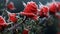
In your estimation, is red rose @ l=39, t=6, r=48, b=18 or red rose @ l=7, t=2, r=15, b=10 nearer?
red rose @ l=39, t=6, r=48, b=18

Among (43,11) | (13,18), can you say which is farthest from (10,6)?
(43,11)

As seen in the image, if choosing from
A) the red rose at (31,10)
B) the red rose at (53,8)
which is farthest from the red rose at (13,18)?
the red rose at (53,8)

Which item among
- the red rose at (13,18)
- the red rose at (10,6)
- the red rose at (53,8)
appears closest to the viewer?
the red rose at (53,8)

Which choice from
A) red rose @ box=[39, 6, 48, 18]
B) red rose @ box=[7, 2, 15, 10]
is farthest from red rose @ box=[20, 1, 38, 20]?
red rose @ box=[7, 2, 15, 10]

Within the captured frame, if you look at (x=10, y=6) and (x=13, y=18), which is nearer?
(x=13, y=18)

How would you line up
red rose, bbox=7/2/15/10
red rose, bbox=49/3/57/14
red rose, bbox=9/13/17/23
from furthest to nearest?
1. red rose, bbox=7/2/15/10
2. red rose, bbox=9/13/17/23
3. red rose, bbox=49/3/57/14

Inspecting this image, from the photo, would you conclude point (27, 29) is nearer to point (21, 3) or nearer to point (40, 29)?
point (40, 29)

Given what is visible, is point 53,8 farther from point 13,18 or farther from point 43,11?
point 13,18

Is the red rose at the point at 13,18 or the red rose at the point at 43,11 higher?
the red rose at the point at 43,11

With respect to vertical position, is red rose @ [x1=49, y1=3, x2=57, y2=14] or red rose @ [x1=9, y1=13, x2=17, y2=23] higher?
red rose @ [x1=49, y1=3, x2=57, y2=14]

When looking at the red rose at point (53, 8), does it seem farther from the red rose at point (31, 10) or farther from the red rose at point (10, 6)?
the red rose at point (10, 6)

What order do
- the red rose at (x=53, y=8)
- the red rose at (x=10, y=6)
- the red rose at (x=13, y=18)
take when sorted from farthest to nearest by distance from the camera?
the red rose at (x=10, y=6), the red rose at (x=13, y=18), the red rose at (x=53, y=8)

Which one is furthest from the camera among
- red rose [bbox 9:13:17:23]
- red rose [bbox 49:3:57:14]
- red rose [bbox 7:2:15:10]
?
red rose [bbox 7:2:15:10]

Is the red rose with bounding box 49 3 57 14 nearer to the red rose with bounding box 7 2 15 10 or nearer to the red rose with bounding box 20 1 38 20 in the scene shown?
the red rose with bounding box 20 1 38 20
